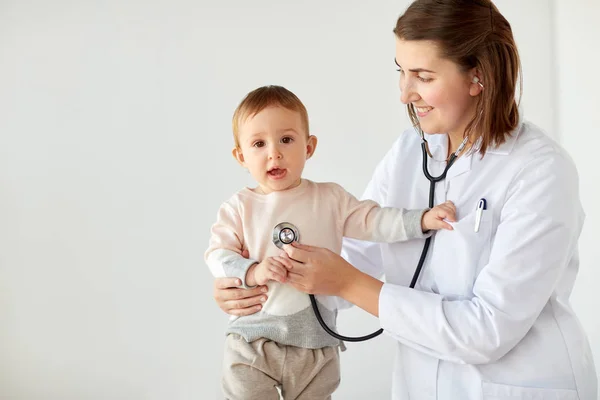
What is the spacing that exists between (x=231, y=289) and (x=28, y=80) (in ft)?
5.15

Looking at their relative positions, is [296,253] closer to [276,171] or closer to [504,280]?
[276,171]

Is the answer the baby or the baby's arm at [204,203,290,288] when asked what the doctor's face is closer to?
the baby

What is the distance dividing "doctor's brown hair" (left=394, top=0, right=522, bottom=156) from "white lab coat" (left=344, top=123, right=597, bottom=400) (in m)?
0.06

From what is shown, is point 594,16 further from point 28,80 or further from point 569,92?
point 28,80

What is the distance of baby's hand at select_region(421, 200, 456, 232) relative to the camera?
1.70 meters

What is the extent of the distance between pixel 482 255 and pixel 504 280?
12 cm

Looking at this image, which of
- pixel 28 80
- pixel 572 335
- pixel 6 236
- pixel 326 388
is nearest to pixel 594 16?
pixel 572 335

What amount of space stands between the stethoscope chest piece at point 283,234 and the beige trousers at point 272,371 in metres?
0.22

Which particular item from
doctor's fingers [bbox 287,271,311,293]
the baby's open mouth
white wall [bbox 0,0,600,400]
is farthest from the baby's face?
white wall [bbox 0,0,600,400]

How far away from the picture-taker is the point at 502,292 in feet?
5.23

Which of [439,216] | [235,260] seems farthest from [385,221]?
[235,260]

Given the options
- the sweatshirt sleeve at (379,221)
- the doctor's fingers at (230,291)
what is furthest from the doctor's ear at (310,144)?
the doctor's fingers at (230,291)

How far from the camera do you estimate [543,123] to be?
2990mm

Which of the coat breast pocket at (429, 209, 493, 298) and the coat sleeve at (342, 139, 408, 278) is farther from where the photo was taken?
the coat sleeve at (342, 139, 408, 278)
